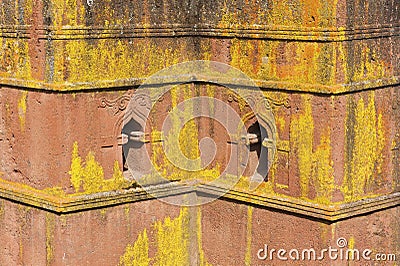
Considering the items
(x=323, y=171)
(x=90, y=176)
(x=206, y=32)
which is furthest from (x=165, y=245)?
(x=206, y=32)

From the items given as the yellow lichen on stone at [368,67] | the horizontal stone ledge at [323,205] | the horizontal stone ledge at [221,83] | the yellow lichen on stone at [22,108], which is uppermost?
the yellow lichen on stone at [368,67]

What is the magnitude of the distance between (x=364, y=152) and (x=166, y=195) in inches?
84.9

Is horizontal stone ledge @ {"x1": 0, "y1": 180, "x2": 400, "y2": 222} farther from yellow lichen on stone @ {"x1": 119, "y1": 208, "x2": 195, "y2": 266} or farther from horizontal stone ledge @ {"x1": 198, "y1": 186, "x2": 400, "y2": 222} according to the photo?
yellow lichen on stone @ {"x1": 119, "y1": 208, "x2": 195, "y2": 266}

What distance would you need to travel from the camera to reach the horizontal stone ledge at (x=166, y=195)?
8305 millimetres

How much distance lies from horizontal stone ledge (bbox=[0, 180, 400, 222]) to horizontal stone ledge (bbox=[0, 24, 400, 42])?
1.55 meters

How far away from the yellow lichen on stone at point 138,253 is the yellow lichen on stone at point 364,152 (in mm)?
2203

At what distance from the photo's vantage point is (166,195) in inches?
364

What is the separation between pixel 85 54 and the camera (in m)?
8.38

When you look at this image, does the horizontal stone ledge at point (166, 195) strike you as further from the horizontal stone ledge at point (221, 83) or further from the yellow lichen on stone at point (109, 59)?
the yellow lichen on stone at point (109, 59)

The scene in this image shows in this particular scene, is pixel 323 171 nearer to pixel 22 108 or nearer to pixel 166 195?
pixel 166 195

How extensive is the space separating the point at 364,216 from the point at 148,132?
2348 mm

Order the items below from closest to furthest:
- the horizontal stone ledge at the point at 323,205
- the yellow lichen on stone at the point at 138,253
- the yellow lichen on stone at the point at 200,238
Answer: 1. the horizontal stone ledge at the point at 323,205
2. the yellow lichen on stone at the point at 138,253
3. the yellow lichen on stone at the point at 200,238

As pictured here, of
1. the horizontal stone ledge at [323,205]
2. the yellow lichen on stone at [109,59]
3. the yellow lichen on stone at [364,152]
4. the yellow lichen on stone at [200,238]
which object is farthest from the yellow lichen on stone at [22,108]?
the yellow lichen on stone at [364,152]

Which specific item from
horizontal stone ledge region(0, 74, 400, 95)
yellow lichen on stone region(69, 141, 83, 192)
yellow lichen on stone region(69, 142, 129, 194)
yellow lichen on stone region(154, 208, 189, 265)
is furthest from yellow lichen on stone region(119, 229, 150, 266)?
horizontal stone ledge region(0, 74, 400, 95)
